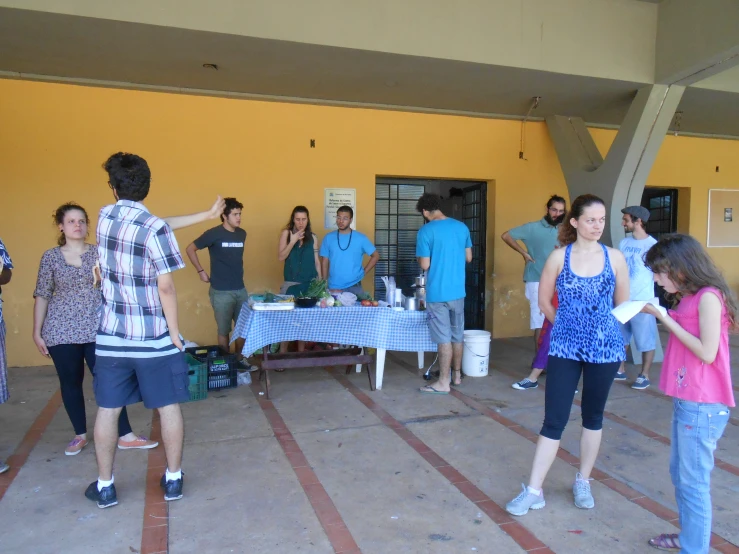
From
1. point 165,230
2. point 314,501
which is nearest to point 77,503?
point 314,501

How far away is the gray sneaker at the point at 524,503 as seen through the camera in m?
2.77

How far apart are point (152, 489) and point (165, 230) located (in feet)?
4.79

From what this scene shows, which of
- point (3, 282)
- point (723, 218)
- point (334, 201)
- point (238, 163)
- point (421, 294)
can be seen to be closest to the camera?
point (3, 282)

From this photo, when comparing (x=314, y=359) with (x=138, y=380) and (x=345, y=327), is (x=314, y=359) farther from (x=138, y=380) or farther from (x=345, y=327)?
(x=138, y=380)

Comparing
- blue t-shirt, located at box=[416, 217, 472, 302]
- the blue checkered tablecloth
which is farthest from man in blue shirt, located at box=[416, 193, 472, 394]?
the blue checkered tablecloth

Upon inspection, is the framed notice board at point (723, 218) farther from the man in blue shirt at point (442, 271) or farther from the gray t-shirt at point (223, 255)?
the gray t-shirt at point (223, 255)

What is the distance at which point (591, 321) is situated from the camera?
2635 mm

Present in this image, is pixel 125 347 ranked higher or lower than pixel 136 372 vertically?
higher

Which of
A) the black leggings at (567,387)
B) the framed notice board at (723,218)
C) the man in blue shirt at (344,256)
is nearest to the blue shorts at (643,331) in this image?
the man in blue shirt at (344,256)

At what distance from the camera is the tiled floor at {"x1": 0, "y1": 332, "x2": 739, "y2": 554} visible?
258 cm

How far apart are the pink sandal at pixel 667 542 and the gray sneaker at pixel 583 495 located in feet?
1.18

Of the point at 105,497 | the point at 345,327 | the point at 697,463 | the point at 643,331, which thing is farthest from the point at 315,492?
the point at 643,331

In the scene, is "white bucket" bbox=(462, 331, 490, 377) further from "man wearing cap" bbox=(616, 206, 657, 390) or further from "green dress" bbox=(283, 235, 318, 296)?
"green dress" bbox=(283, 235, 318, 296)

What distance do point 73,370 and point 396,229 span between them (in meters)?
4.86
